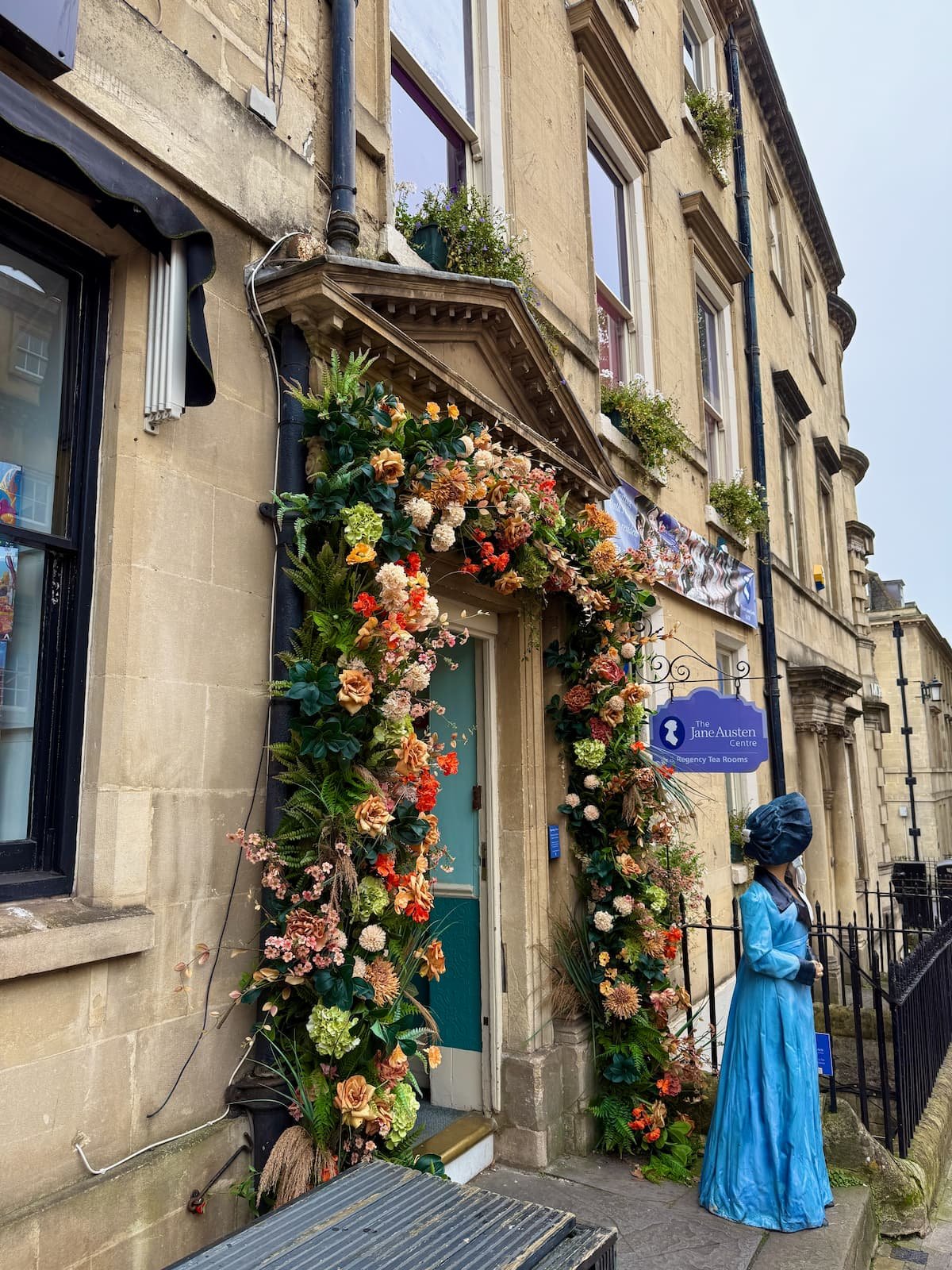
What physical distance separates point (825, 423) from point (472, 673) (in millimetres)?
13359

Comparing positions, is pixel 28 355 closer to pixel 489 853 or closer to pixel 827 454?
pixel 489 853

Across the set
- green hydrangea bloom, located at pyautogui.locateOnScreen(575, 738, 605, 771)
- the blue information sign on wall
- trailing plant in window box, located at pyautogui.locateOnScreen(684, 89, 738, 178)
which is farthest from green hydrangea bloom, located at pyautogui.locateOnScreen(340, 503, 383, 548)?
trailing plant in window box, located at pyautogui.locateOnScreen(684, 89, 738, 178)

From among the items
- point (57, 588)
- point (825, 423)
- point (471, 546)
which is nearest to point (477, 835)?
point (471, 546)

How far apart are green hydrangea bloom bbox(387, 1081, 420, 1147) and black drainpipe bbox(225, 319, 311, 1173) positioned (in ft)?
1.19

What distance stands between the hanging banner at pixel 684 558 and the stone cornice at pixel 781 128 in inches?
295

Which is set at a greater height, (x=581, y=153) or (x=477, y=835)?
(x=581, y=153)

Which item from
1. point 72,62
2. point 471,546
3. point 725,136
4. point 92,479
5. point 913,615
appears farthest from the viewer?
point 913,615

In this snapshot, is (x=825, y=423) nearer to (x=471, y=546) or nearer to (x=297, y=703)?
(x=471, y=546)

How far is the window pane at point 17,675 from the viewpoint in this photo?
271cm

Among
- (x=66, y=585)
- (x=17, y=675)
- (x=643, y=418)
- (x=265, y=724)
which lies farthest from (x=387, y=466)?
(x=643, y=418)

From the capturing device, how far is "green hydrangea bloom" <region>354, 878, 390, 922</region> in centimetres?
316

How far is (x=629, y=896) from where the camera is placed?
516 centimetres

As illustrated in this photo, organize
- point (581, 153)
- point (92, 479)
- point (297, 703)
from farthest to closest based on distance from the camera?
point (581, 153) → point (297, 703) → point (92, 479)

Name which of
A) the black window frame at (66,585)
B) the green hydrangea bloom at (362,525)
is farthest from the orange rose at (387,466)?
the black window frame at (66,585)
